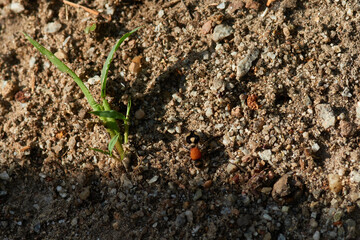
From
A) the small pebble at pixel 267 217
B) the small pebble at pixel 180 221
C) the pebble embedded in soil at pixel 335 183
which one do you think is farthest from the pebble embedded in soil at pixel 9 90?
the pebble embedded in soil at pixel 335 183

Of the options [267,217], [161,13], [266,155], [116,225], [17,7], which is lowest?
[267,217]

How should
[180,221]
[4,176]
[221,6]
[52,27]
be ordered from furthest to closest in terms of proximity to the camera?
[52,27], [221,6], [4,176], [180,221]

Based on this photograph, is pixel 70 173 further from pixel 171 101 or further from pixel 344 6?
pixel 344 6

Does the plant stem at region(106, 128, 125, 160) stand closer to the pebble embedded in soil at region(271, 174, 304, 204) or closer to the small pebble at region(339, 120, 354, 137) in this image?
the pebble embedded in soil at region(271, 174, 304, 204)

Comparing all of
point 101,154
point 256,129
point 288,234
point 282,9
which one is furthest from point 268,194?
point 282,9

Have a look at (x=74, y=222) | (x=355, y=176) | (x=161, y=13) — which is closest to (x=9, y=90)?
(x=74, y=222)

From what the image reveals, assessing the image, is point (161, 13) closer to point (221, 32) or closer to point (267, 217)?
point (221, 32)
